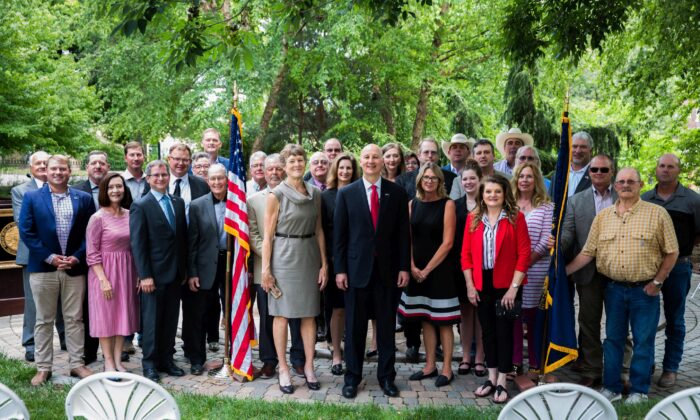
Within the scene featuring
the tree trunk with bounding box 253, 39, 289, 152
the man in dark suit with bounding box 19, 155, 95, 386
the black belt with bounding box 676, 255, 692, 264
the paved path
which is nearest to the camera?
the paved path

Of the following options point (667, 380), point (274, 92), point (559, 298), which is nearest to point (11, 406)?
point (559, 298)

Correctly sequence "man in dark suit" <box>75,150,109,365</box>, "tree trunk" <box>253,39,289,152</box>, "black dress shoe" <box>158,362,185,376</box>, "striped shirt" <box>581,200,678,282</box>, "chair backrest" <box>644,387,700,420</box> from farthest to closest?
"tree trunk" <box>253,39,289,152</box> → "man in dark suit" <box>75,150,109,365</box> → "black dress shoe" <box>158,362,185,376</box> → "striped shirt" <box>581,200,678,282</box> → "chair backrest" <box>644,387,700,420</box>

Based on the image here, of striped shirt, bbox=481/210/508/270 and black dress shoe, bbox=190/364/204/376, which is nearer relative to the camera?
striped shirt, bbox=481/210/508/270

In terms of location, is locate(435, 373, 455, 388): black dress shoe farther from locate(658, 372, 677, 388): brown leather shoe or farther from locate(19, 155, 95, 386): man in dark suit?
locate(19, 155, 95, 386): man in dark suit

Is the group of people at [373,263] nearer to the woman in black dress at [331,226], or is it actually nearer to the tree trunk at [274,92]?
the woman in black dress at [331,226]

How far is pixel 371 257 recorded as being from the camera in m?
5.36

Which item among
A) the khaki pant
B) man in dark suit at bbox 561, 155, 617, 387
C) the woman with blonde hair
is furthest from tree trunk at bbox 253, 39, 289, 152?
man in dark suit at bbox 561, 155, 617, 387

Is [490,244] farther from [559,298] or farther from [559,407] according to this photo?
[559,407]

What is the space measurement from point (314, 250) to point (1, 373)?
336 centimetres

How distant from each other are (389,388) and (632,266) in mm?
2329

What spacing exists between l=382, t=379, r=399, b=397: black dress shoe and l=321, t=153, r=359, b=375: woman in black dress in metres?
0.71

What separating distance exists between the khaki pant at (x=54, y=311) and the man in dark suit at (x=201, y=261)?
1016mm

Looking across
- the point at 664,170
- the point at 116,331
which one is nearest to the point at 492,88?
the point at 664,170

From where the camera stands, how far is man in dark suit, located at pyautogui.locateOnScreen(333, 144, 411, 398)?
5.39 m
